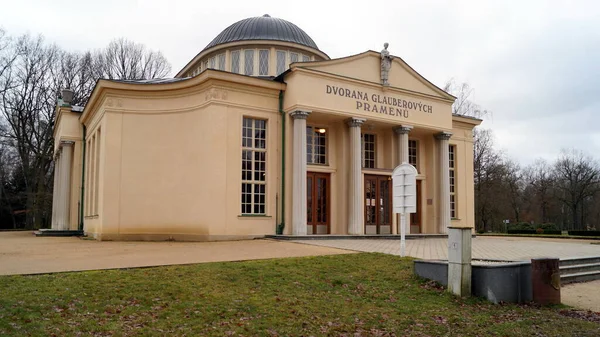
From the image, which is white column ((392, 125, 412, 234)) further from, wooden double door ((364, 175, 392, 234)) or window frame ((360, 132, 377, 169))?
window frame ((360, 132, 377, 169))

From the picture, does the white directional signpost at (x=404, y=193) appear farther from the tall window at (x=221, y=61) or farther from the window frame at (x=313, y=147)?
the tall window at (x=221, y=61)

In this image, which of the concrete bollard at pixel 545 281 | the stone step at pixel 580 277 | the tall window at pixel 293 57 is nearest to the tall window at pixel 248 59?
the tall window at pixel 293 57

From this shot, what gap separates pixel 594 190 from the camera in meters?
55.6

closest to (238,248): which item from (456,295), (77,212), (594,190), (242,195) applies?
(242,195)

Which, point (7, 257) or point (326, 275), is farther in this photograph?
point (7, 257)

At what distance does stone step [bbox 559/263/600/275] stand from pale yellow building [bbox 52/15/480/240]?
9.10 meters

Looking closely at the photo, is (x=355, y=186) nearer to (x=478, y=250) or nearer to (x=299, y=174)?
(x=299, y=174)

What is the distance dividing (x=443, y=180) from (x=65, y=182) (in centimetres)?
1897

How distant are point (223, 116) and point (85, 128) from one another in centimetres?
1109

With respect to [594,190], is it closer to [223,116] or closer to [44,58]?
[223,116]

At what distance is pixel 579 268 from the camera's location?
1151 centimetres

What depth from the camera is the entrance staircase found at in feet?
36.0

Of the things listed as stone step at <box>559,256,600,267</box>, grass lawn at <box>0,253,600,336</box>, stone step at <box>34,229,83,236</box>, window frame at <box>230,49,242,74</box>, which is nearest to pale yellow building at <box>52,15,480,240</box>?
stone step at <box>34,229,83,236</box>

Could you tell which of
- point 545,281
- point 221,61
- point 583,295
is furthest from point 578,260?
point 221,61
